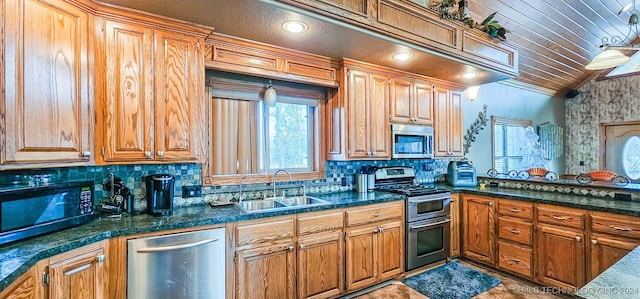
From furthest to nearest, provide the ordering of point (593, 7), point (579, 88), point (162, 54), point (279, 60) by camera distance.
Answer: point (579, 88) < point (593, 7) < point (279, 60) < point (162, 54)

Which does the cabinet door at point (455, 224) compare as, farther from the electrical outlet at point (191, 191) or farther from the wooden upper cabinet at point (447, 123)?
the electrical outlet at point (191, 191)

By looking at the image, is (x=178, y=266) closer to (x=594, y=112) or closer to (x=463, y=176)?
(x=463, y=176)

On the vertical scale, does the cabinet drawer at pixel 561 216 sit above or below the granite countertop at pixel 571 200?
below

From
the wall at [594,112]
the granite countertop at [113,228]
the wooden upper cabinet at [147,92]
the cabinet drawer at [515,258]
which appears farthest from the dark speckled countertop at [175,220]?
the wall at [594,112]

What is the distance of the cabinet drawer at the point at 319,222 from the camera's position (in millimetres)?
2326

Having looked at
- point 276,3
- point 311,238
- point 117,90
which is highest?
point 276,3

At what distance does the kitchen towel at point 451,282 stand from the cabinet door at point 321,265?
33.5 inches

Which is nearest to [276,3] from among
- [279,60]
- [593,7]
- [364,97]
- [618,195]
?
[279,60]

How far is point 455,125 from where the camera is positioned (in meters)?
3.80

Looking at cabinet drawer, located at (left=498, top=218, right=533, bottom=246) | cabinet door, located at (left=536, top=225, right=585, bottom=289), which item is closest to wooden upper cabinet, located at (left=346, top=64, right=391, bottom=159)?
cabinet drawer, located at (left=498, top=218, right=533, bottom=246)

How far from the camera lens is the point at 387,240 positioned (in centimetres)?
281

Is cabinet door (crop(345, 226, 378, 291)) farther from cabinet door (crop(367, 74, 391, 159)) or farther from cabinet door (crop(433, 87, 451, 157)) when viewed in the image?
cabinet door (crop(433, 87, 451, 157))

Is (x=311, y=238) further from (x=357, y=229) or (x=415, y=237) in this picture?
(x=415, y=237)

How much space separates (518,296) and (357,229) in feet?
5.18
